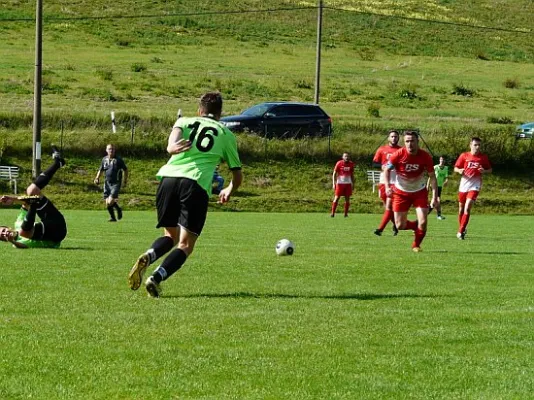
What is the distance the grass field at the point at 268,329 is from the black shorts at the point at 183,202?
71 cm

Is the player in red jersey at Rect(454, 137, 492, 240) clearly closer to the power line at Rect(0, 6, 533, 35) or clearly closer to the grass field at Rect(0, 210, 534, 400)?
the grass field at Rect(0, 210, 534, 400)

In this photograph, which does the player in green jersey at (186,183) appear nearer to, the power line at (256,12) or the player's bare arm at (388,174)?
the player's bare arm at (388,174)

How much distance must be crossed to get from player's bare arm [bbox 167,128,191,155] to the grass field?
136 centimetres

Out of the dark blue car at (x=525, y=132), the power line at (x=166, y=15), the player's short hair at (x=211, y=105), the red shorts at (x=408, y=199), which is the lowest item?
the dark blue car at (x=525, y=132)

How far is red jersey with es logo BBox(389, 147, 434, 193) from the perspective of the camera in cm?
1664

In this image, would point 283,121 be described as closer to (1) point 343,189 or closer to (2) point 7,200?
(1) point 343,189

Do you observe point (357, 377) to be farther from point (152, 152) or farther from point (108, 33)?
point (108, 33)

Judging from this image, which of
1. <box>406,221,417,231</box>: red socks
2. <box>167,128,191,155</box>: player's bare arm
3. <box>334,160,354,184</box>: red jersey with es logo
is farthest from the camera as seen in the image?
<box>334,160,354,184</box>: red jersey with es logo

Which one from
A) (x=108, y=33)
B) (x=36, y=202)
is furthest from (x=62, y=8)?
(x=36, y=202)

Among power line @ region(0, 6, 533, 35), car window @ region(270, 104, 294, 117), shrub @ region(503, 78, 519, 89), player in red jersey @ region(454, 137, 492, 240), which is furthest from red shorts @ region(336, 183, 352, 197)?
power line @ region(0, 6, 533, 35)

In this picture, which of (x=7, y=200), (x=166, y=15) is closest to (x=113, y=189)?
(x=7, y=200)

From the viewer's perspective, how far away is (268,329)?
26.2 feet

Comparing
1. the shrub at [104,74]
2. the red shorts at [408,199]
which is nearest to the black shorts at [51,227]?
the red shorts at [408,199]

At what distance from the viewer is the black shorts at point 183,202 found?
9.89m
